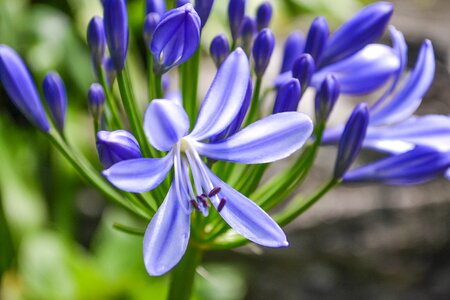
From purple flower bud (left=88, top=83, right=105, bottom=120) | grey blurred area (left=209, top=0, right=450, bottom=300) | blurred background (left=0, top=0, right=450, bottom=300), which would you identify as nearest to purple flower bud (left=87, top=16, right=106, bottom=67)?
purple flower bud (left=88, top=83, right=105, bottom=120)

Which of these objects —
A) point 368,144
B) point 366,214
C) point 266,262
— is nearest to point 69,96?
point 266,262

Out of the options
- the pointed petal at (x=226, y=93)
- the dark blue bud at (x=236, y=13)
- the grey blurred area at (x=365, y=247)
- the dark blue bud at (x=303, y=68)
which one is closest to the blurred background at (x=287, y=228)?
the grey blurred area at (x=365, y=247)

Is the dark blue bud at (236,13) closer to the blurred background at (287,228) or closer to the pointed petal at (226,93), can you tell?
the pointed petal at (226,93)

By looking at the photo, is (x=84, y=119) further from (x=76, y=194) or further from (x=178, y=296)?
(x=178, y=296)

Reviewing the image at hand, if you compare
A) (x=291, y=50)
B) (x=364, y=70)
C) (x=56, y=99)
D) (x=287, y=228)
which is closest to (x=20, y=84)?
(x=56, y=99)

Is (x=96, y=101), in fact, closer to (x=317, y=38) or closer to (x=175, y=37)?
(x=175, y=37)

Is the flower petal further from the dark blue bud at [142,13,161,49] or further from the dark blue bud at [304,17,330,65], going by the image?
the dark blue bud at [142,13,161,49]

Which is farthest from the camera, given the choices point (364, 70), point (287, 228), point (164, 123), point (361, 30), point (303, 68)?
point (287, 228)
